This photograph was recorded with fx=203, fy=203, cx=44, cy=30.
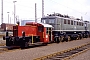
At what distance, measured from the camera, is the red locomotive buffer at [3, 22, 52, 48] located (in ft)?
65.9

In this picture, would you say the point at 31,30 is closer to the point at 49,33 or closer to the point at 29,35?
the point at 29,35

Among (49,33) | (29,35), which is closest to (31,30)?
(29,35)

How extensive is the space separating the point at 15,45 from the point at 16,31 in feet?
5.15

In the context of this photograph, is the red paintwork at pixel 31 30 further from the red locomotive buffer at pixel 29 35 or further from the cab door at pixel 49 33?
the cab door at pixel 49 33

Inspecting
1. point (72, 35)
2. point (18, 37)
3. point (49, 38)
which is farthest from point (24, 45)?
point (72, 35)

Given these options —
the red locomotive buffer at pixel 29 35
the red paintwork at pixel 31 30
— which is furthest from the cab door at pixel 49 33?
the red paintwork at pixel 31 30

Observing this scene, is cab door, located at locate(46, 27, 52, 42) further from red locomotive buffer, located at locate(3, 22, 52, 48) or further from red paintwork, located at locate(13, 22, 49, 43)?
red paintwork, located at locate(13, 22, 49, 43)

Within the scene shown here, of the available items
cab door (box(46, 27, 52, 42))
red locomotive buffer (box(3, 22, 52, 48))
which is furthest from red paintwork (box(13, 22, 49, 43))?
cab door (box(46, 27, 52, 42))

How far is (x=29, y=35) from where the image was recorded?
2159 cm

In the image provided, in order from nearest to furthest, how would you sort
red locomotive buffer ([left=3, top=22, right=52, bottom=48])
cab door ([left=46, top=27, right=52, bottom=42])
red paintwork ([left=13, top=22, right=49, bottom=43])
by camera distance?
red locomotive buffer ([left=3, top=22, right=52, bottom=48]) → red paintwork ([left=13, top=22, right=49, bottom=43]) → cab door ([left=46, top=27, right=52, bottom=42])

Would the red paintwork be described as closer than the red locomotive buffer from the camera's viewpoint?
No

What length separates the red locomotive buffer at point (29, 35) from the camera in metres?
20.1

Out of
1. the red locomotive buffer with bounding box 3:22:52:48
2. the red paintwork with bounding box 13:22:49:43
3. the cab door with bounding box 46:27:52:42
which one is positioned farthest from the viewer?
the cab door with bounding box 46:27:52:42

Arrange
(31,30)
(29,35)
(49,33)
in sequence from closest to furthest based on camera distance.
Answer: (29,35)
(31,30)
(49,33)
